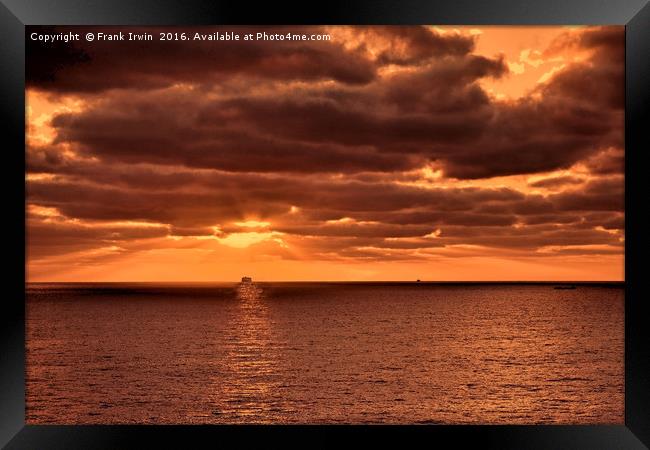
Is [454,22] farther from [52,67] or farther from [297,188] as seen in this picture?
[297,188]

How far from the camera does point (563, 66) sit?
8962 cm

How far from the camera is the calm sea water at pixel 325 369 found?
3606cm

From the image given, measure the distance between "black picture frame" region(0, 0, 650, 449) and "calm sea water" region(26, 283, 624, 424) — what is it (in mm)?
26321

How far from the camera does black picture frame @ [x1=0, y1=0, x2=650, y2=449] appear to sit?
629 cm

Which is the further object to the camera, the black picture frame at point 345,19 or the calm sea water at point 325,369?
the calm sea water at point 325,369

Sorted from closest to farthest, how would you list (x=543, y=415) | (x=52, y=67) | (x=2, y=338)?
(x=2, y=338)
(x=543, y=415)
(x=52, y=67)

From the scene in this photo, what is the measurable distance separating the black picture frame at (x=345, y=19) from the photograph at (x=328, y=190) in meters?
38.3

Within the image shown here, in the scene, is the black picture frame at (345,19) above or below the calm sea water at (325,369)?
above

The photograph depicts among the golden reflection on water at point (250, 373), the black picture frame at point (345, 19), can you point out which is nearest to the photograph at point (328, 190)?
the golden reflection on water at point (250, 373)

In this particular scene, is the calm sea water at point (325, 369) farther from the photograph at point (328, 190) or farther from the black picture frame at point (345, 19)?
the black picture frame at point (345, 19)

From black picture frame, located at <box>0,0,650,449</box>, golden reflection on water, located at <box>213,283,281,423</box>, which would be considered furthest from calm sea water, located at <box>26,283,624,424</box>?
black picture frame, located at <box>0,0,650,449</box>

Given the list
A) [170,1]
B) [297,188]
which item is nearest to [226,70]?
[297,188]

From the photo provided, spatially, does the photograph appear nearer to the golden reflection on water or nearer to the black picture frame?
the golden reflection on water

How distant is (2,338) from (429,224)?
104464mm
